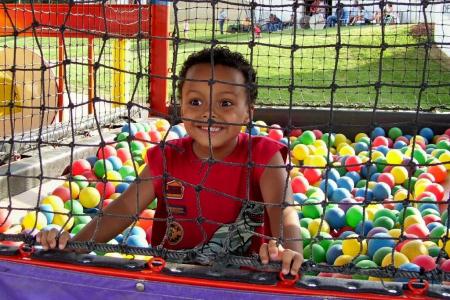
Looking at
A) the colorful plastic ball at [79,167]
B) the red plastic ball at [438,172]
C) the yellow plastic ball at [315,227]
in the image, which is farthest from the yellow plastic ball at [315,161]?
the colorful plastic ball at [79,167]

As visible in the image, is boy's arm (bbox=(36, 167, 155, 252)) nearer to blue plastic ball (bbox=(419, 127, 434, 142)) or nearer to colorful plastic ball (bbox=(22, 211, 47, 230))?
colorful plastic ball (bbox=(22, 211, 47, 230))

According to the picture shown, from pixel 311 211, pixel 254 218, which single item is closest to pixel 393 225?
pixel 311 211

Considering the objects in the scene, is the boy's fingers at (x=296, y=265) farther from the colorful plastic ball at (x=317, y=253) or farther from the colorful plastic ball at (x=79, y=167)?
the colorful plastic ball at (x=79, y=167)

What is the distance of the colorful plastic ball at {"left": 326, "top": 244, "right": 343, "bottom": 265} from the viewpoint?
83.6 inches

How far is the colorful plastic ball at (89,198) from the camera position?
8.68 feet

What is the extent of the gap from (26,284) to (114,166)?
167cm

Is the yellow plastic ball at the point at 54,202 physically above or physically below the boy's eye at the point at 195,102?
below

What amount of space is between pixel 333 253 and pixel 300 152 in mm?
1191

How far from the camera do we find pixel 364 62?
25.5 ft

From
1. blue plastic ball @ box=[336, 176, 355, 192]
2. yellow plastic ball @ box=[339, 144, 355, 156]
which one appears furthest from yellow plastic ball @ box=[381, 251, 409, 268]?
yellow plastic ball @ box=[339, 144, 355, 156]

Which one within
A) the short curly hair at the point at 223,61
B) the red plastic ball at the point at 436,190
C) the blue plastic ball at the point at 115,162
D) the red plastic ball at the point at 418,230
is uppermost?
the short curly hair at the point at 223,61

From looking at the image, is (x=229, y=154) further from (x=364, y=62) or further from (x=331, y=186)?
(x=364, y=62)

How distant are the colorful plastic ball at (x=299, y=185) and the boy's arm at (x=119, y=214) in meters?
1.19

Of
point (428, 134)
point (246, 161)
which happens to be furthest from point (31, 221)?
point (428, 134)
